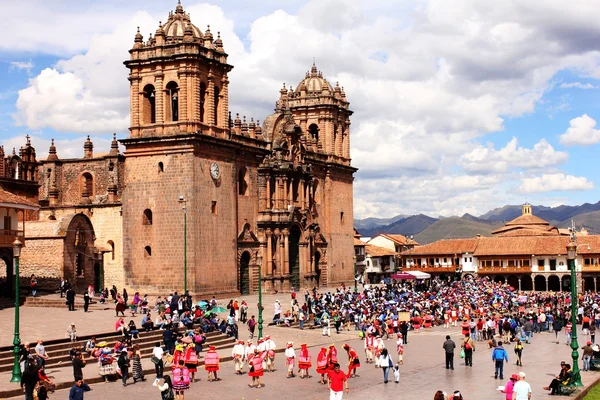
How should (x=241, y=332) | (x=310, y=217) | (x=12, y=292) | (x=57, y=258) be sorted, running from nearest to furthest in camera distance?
(x=241, y=332)
(x=12, y=292)
(x=57, y=258)
(x=310, y=217)

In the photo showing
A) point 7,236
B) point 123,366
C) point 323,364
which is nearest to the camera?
point 123,366

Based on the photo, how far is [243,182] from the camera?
168 ft

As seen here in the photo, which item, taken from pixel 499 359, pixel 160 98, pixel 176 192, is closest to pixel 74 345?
pixel 499 359

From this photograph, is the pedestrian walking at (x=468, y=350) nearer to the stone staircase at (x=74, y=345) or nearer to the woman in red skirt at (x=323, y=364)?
the woman in red skirt at (x=323, y=364)

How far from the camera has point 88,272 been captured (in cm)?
4406

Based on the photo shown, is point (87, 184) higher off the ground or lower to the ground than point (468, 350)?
higher

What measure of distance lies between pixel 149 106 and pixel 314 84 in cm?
2393

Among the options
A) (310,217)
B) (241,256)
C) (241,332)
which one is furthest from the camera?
(310,217)

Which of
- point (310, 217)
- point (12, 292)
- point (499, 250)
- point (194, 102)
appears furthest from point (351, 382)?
point (499, 250)

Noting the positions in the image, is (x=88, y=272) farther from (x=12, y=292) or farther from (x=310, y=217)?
(x=310, y=217)

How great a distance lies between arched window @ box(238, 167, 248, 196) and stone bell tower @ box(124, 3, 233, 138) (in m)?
3.83

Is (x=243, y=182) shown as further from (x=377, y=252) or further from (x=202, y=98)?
(x=377, y=252)

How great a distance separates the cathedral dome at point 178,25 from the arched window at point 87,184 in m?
13.5

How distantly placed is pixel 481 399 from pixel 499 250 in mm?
62581
